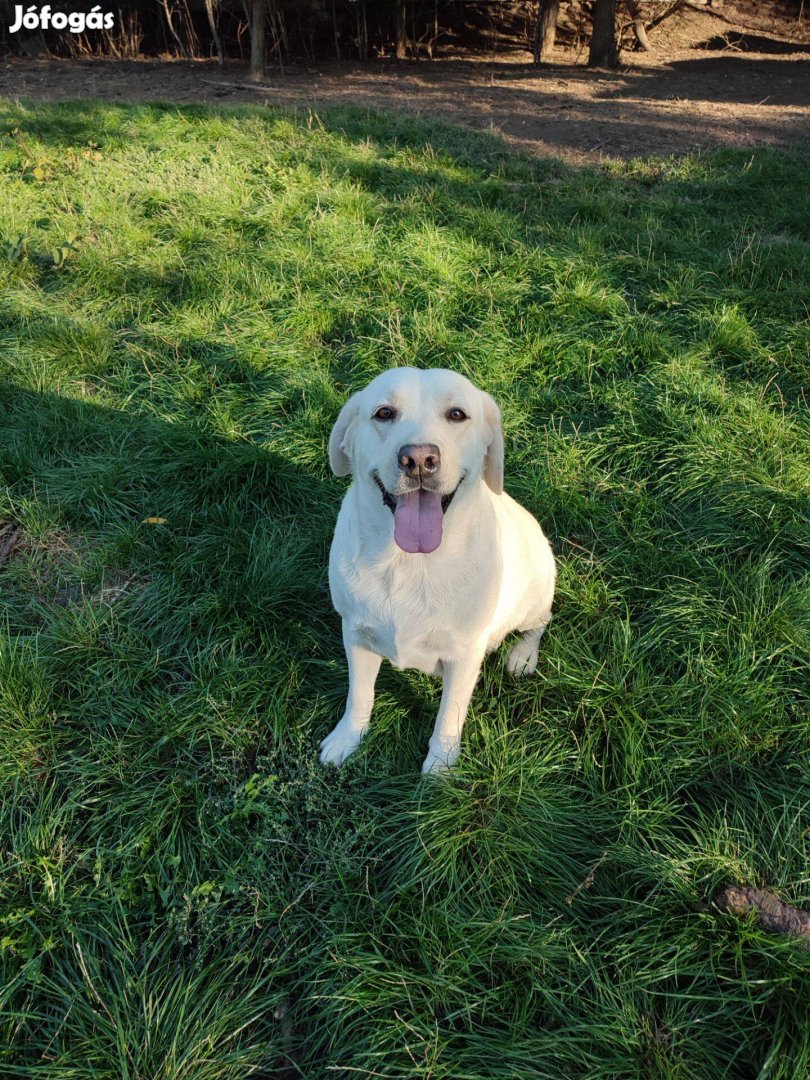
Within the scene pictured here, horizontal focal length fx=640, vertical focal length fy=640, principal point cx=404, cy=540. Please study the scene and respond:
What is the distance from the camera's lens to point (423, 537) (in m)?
1.91

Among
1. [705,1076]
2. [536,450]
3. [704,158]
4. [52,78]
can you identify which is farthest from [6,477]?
[52,78]

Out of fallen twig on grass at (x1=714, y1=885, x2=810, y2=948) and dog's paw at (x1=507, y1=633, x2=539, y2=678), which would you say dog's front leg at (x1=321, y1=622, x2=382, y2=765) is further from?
fallen twig on grass at (x1=714, y1=885, x2=810, y2=948)

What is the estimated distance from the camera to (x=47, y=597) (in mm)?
2826

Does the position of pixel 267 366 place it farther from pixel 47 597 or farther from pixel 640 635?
pixel 640 635

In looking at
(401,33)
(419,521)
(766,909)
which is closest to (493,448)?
(419,521)

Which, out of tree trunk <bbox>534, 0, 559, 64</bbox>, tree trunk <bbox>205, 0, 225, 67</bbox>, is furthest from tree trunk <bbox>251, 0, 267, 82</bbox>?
tree trunk <bbox>534, 0, 559, 64</bbox>

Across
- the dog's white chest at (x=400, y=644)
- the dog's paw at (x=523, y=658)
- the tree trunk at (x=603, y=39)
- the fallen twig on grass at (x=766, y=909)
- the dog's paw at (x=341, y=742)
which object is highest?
the tree trunk at (x=603, y=39)

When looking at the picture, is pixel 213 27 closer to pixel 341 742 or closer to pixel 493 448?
pixel 493 448

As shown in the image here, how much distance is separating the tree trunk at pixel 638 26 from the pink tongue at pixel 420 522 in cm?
1778

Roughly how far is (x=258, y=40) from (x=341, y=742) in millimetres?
13368

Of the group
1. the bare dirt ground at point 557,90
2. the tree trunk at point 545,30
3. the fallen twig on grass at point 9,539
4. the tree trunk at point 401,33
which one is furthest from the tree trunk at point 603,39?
the fallen twig on grass at point 9,539

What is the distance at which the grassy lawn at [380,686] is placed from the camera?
1681 mm

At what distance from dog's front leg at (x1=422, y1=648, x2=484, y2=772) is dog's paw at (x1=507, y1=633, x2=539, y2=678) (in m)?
0.41

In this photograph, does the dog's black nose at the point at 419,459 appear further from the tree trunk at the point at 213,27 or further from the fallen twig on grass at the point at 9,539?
the tree trunk at the point at 213,27
